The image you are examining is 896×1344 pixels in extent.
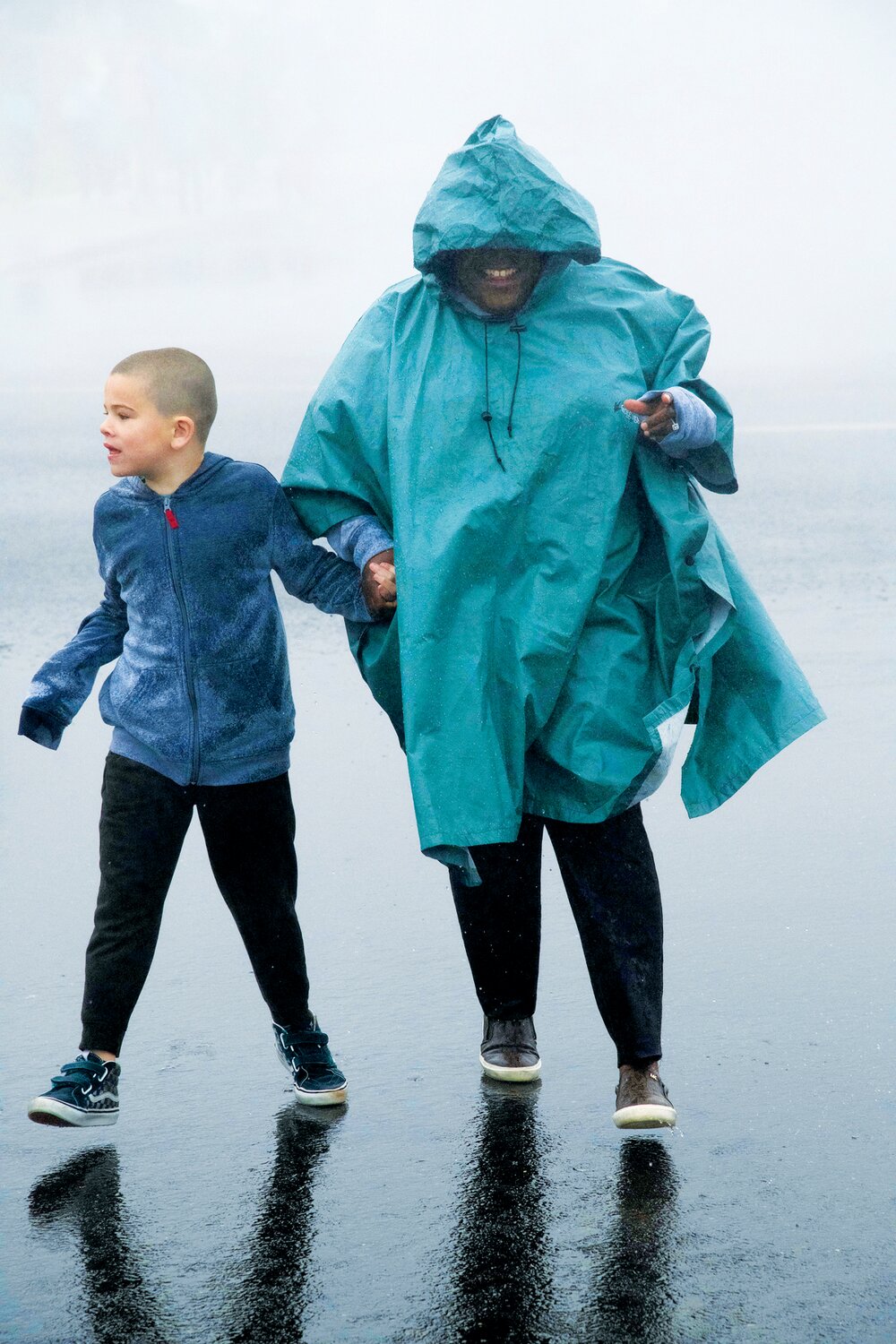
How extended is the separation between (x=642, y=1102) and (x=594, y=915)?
1.04 ft

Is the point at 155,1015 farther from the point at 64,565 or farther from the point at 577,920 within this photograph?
the point at 64,565

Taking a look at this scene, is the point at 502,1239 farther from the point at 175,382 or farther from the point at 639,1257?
the point at 175,382

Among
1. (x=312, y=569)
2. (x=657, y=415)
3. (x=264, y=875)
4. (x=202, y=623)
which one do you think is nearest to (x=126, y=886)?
(x=264, y=875)

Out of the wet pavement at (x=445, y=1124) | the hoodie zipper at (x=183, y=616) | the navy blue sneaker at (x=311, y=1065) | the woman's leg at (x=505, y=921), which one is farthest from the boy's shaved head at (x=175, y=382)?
the wet pavement at (x=445, y=1124)

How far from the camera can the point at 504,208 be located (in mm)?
2984

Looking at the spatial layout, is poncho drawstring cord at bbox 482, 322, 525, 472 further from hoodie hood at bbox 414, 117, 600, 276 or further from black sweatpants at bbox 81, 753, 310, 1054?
black sweatpants at bbox 81, 753, 310, 1054

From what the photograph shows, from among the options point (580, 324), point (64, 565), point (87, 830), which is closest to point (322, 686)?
point (87, 830)

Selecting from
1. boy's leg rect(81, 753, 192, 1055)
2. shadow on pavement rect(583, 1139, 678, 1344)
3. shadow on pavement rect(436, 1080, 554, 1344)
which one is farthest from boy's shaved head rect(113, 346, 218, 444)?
shadow on pavement rect(583, 1139, 678, 1344)

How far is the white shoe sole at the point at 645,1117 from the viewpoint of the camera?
290 centimetres

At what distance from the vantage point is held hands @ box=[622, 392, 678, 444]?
9.73ft

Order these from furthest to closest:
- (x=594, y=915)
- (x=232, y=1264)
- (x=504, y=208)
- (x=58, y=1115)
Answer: (x=594, y=915) → (x=504, y=208) → (x=58, y=1115) → (x=232, y=1264)

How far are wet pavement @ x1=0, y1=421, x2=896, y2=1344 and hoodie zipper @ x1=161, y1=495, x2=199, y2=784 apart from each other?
61 cm

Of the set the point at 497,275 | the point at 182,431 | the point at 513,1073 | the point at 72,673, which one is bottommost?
the point at 513,1073

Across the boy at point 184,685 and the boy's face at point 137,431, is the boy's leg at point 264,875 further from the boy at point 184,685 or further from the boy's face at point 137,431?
the boy's face at point 137,431
